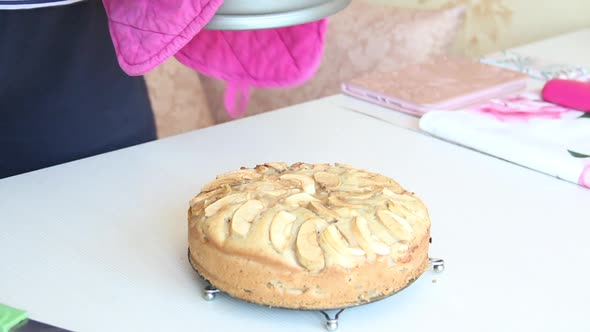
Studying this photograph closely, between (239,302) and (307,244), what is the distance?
9cm

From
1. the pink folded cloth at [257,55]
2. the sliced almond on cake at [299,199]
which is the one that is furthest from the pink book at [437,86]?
the sliced almond on cake at [299,199]

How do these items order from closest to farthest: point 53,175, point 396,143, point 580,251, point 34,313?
point 34,313, point 580,251, point 53,175, point 396,143

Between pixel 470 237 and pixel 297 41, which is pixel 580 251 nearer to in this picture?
pixel 470 237

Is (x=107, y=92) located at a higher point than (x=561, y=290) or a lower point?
higher

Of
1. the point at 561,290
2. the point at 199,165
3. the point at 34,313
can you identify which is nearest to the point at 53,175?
the point at 199,165

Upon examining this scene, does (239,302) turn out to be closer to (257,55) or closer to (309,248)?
(309,248)

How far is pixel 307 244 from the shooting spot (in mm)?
679

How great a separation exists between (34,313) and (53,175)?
0.99 feet

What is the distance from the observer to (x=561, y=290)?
2.44 feet

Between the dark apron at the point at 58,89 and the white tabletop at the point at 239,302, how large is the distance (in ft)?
0.42

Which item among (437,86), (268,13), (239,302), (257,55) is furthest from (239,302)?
(437,86)

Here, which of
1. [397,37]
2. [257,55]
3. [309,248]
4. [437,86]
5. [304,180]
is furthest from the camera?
[397,37]

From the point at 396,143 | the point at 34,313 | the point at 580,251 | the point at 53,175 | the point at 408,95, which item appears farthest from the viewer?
the point at 408,95

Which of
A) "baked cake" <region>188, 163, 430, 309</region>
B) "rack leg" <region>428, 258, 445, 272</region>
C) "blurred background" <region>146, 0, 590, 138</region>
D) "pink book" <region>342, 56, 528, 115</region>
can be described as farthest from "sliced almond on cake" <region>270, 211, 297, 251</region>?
"blurred background" <region>146, 0, 590, 138</region>
